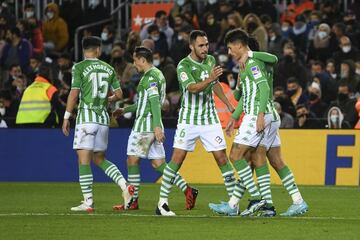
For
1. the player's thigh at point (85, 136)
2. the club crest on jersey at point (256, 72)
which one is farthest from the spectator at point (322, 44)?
the club crest on jersey at point (256, 72)

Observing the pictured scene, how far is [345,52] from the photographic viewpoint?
24594 mm

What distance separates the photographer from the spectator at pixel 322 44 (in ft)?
82.2

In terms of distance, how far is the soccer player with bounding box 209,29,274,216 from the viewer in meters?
13.7

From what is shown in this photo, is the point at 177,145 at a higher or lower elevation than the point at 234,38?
lower

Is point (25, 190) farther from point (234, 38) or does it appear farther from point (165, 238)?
point (165, 238)

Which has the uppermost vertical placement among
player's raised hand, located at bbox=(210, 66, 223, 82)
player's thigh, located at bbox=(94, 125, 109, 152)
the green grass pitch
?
player's raised hand, located at bbox=(210, 66, 223, 82)

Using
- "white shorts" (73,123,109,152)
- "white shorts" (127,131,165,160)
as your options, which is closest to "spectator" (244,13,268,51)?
"white shorts" (127,131,165,160)

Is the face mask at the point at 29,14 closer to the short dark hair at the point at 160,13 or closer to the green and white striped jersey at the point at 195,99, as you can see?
the short dark hair at the point at 160,13

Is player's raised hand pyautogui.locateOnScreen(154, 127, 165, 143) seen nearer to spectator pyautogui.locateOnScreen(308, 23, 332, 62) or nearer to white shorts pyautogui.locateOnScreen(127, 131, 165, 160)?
white shorts pyautogui.locateOnScreen(127, 131, 165, 160)

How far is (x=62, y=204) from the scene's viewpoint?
16.3 metres

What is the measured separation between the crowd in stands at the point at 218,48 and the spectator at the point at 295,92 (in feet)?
0.07

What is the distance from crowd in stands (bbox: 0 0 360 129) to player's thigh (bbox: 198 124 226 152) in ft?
23.4

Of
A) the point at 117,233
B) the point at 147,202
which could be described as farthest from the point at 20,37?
the point at 117,233

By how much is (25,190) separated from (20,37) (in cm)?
893
